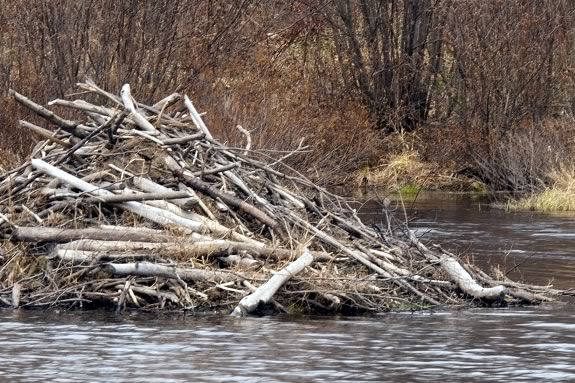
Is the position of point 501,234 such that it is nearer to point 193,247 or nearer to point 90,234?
point 193,247

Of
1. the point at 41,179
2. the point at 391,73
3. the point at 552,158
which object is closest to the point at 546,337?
the point at 41,179

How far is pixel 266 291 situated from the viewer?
14094mm

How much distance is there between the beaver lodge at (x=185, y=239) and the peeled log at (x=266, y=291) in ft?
0.04

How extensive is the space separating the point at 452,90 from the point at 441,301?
23561mm

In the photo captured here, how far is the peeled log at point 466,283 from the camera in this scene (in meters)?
15.0

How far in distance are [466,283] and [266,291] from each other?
2.24 meters

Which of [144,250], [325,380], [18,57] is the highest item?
[18,57]

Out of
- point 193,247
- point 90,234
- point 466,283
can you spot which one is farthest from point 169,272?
point 466,283

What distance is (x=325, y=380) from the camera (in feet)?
35.7

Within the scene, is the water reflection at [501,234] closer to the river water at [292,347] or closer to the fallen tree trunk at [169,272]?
the river water at [292,347]

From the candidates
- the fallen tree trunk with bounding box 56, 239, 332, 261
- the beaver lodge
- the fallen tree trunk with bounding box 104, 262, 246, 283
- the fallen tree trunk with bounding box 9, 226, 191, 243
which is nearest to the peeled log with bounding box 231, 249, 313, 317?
the beaver lodge

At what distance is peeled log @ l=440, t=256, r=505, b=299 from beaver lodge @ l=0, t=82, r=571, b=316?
1cm

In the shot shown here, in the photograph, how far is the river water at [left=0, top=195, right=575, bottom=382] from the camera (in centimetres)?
1114

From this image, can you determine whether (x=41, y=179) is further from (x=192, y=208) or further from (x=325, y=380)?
(x=325, y=380)
